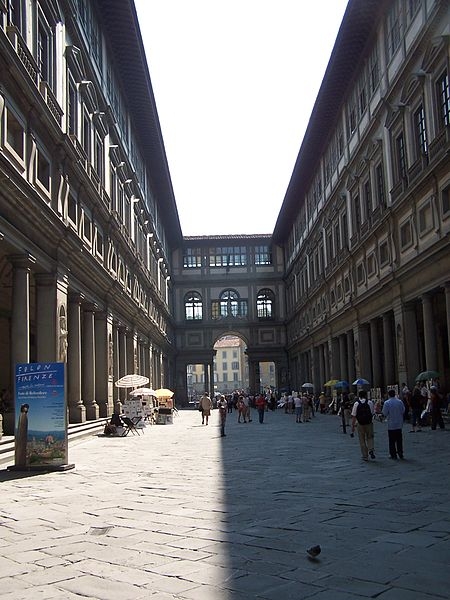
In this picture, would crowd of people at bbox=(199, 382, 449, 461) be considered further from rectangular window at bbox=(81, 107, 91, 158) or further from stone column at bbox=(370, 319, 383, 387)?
rectangular window at bbox=(81, 107, 91, 158)

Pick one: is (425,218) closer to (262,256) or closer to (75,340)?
(75,340)

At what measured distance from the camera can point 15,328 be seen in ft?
55.3

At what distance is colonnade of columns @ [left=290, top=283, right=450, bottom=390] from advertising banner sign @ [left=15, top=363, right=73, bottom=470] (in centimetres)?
1290

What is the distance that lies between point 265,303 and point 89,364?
42588mm

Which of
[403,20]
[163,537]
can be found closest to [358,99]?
[403,20]

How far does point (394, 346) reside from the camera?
30.5 metres

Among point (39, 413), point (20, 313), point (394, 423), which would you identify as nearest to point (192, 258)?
point (20, 313)

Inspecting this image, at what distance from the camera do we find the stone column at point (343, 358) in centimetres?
3934

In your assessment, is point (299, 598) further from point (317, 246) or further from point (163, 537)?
point (317, 246)

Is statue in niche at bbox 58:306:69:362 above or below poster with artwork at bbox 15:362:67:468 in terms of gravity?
above

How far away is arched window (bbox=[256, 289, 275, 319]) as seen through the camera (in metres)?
67.8

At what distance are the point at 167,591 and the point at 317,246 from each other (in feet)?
137

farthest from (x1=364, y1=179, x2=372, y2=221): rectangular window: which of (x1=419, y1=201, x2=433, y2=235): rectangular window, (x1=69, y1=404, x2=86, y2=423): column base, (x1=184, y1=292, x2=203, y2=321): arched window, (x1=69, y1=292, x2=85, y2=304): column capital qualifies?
(x1=184, y1=292, x2=203, y2=321): arched window

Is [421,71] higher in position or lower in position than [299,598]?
higher
